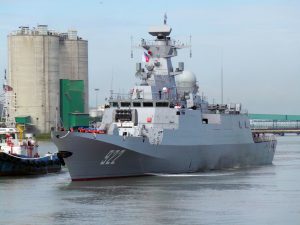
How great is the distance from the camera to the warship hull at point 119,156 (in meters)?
39.5

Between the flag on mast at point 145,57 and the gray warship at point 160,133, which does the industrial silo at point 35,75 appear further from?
the flag on mast at point 145,57

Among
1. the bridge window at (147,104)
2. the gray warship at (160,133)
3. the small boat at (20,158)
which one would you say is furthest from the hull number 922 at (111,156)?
the small boat at (20,158)

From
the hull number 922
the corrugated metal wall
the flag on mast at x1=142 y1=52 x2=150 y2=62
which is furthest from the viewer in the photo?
the corrugated metal wall

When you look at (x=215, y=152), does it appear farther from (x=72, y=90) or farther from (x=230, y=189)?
(x=72, y=90)

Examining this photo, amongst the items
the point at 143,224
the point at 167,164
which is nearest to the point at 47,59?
the point at 167,164

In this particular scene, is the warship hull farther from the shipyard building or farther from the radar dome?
the shipyard building

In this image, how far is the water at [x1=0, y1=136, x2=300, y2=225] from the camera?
27922 millimetres

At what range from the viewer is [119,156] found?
40.5 metres

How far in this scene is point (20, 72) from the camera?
116m

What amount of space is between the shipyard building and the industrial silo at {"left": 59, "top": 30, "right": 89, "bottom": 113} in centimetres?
240

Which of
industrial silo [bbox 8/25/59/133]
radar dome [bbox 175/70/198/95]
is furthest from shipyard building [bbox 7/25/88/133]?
radar dome [bbox 175/70/198/95]

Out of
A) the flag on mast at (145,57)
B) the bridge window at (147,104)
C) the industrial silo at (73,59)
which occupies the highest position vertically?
the industrial silo at (73,59)

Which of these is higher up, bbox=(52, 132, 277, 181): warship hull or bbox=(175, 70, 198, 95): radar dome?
bbox=(175, 70, 198, 95): radar dome

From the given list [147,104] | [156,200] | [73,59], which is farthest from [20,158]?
[73,59]
